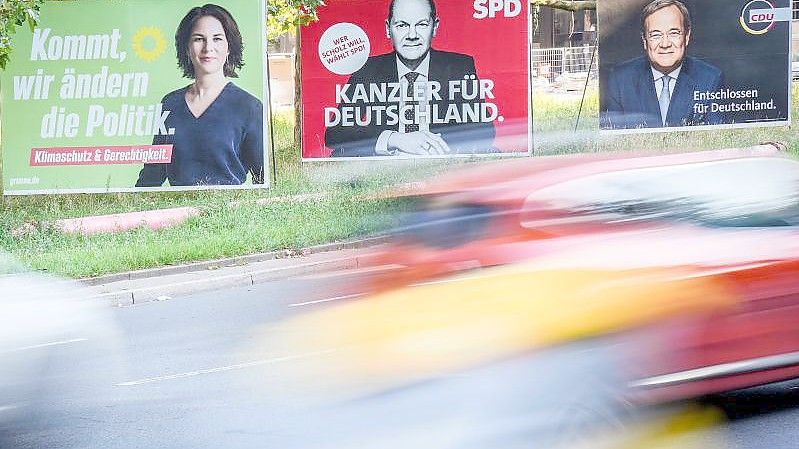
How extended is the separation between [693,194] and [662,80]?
1582cm

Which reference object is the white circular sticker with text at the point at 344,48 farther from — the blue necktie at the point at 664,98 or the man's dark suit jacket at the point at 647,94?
the blue necktie at the point at 664,98

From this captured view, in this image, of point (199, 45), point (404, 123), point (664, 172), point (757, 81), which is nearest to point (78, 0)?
point (199, 45)

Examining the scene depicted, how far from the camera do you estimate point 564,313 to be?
18.2ft

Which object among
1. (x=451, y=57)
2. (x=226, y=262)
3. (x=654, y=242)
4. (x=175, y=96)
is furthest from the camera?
(x=451, y=57)

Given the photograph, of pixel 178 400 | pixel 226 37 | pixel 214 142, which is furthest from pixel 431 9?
pixel 178 400

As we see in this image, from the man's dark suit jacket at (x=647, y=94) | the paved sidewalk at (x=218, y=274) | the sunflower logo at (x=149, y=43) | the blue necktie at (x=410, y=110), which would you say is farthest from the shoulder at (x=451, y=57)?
the paved sidewalk at (x=218, y=274)

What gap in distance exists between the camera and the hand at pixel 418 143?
20.8m

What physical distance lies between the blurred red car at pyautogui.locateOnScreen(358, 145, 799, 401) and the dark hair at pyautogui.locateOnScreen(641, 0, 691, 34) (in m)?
15.3

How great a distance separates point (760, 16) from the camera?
2164 cm

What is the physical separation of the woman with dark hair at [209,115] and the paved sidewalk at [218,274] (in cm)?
442

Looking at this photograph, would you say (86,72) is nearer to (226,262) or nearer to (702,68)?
Answer: (226,262)

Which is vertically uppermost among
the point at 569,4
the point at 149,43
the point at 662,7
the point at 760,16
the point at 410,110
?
the point at 569,4

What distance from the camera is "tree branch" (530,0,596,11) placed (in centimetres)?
2478

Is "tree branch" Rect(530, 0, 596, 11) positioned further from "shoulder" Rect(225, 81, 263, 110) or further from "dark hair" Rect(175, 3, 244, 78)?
"shoulder" Rect(225, 81, 263, 110)
